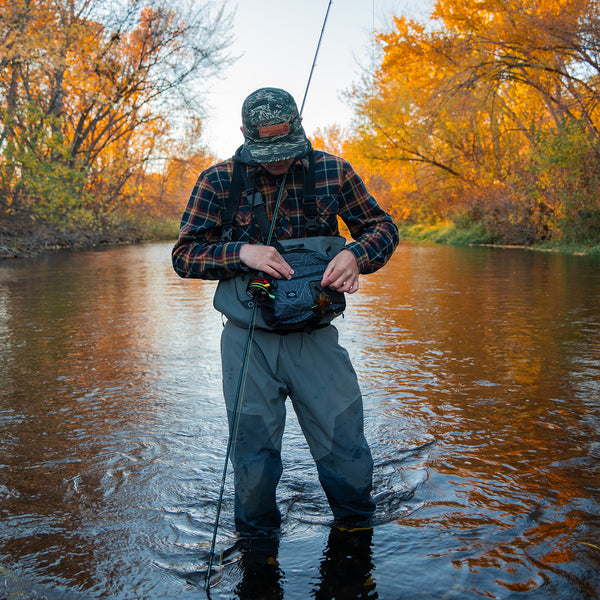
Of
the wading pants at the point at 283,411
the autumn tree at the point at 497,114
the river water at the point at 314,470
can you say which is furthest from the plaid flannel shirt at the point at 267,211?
the autumn tree at the point at 497,114

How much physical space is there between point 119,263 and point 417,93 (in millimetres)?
15197

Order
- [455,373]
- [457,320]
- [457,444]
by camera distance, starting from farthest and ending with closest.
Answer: [457,320], [455,373], [457,444]

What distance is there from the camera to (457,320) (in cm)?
881

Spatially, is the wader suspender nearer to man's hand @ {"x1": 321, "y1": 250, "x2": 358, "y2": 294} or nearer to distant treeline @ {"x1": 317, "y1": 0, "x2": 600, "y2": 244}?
man's hand @ {"x1": 321, "y1": 250, "x2": 358, "y2": 294}

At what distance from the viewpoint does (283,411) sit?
9.53 feet

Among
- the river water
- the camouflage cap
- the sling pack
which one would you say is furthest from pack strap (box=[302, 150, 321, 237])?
the river water

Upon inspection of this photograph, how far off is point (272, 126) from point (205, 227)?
20.7 inches

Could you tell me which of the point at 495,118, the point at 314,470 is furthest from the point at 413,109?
the point at 314,470

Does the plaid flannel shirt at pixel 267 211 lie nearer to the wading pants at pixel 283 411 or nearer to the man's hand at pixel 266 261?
the man's hand at pixel 266 261

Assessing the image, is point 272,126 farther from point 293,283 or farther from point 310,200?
point 293,283

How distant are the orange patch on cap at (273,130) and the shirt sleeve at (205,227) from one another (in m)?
0.24

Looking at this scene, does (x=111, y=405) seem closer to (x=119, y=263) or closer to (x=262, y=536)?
(x=262, y=536)

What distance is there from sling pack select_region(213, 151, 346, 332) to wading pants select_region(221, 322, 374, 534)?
0.10m

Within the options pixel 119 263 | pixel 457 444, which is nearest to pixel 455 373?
pixel 457 444
